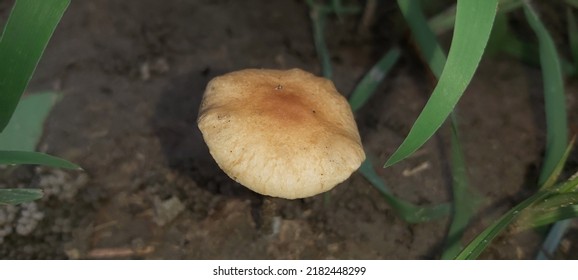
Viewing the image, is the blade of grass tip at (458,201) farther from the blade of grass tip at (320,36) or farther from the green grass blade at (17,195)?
the green grass blade at (17,195)

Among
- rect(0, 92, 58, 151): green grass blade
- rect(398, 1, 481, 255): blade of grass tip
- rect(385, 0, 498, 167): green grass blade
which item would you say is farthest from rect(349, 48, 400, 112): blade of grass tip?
rect(0, 92, 58, 151): green grass blade

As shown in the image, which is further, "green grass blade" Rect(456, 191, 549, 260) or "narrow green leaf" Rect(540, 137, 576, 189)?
"narrow green leaf" Rect(540, 137, 576, 189)

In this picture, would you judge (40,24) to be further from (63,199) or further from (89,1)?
(89,1)

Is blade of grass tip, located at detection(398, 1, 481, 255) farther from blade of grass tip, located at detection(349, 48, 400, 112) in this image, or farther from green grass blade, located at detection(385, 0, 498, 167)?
green grass blade, located at detection(385, 0, 498, 167)

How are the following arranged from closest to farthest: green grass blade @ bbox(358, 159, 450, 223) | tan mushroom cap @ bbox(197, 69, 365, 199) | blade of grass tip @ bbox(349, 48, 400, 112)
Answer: tan mushroom cap @ bbox(197, 69, 365, 199) < green grass blade @ bbox(358, 159, 450, 223) < blade of grass tip @ bbox(349, 48, 400, 112)

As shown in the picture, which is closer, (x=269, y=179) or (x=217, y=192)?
(x=269, y=179)

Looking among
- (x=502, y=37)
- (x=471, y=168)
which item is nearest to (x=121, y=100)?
(x=471, y=168)

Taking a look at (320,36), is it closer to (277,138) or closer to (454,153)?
(454,153)
